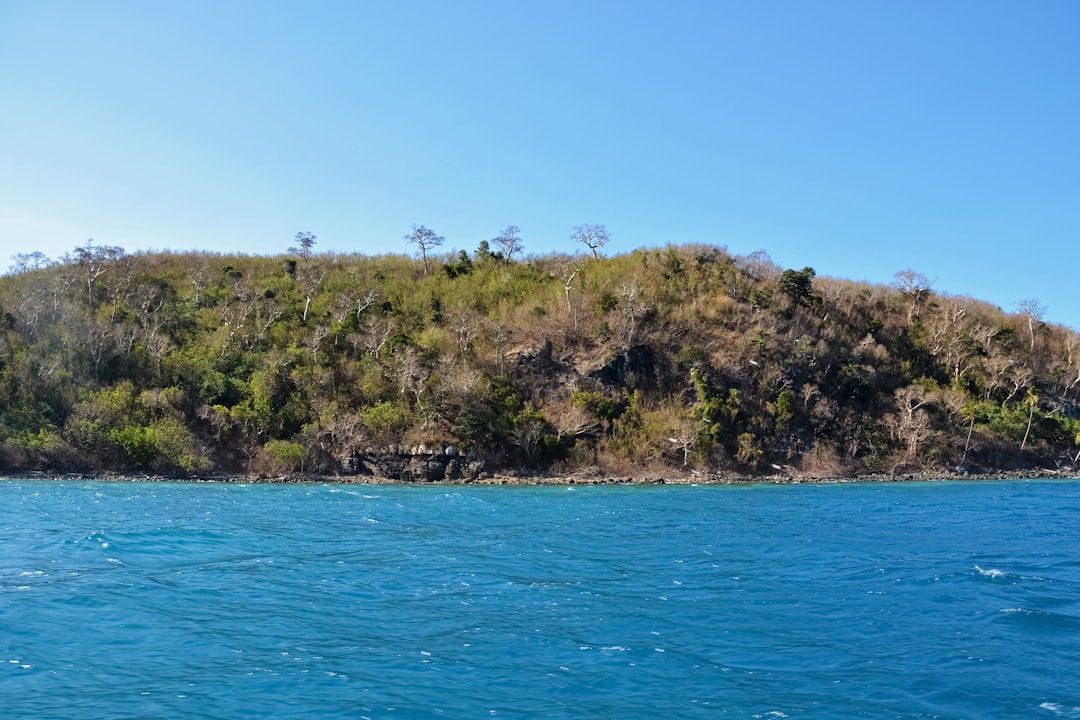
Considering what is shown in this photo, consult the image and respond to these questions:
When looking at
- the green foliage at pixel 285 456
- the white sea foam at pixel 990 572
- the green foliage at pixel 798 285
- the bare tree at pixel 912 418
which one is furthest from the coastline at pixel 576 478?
the white sea foam at pixel 990 572

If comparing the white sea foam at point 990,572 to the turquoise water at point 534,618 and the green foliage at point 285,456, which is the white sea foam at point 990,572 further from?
the green foliage at point 285,456

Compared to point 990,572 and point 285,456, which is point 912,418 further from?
point 285,456

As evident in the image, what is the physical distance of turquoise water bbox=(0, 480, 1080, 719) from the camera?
10766 millimetres

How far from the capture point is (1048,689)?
36.8 feet

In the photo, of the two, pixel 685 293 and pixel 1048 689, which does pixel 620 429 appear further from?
pixel 1048 689

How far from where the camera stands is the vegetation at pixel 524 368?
55.5 meters

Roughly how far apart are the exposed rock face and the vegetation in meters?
0.61

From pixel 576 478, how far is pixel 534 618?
38.3 meters

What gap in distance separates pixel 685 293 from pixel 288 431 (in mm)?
40401

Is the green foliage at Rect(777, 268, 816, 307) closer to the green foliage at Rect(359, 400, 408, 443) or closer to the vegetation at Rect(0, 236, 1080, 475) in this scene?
the vegetation at Rect(0, 236, 1080, 475)

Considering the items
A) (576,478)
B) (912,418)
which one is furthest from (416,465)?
(912,418)

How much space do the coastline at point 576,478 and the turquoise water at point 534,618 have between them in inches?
845

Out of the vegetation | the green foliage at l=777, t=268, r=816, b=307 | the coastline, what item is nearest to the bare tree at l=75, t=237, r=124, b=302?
the vegetation

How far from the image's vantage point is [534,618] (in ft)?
49.2
